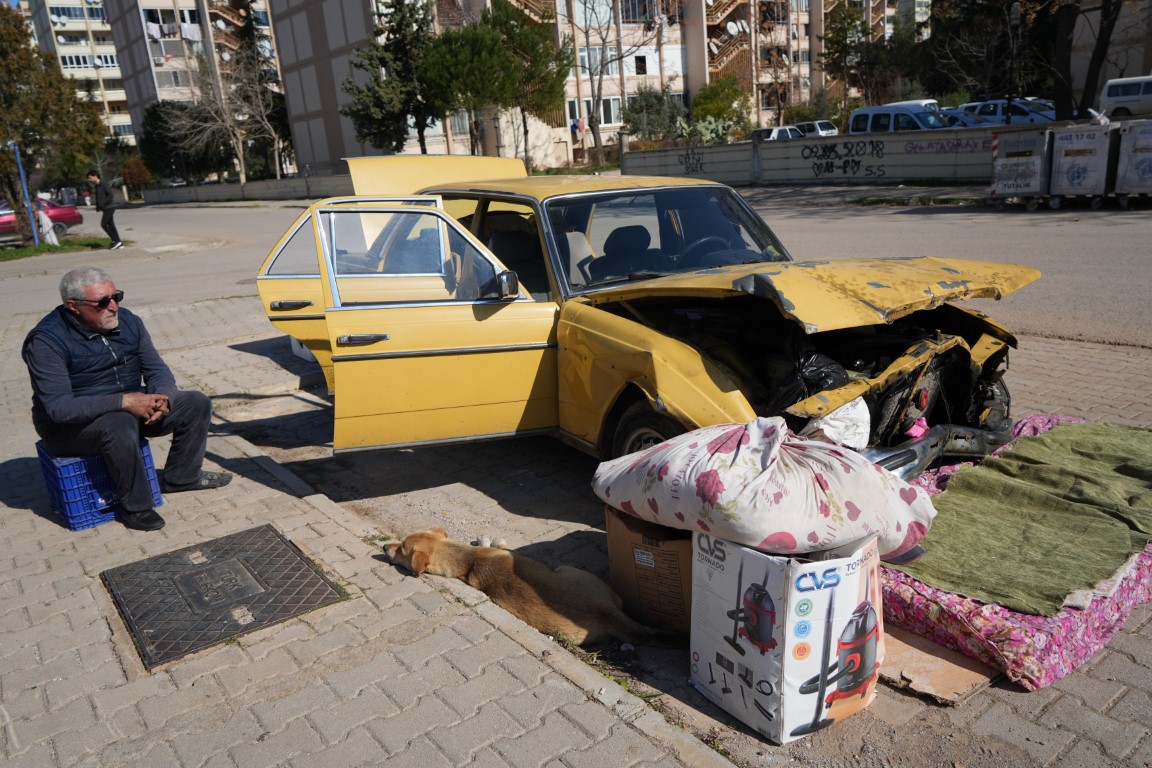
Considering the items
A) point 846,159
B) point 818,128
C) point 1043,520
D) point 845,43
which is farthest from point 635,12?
point 1043,520

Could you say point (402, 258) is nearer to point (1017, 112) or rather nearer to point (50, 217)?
point (50, 217)

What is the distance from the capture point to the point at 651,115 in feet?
162

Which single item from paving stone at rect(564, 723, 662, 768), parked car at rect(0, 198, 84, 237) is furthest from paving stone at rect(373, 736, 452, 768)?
parked car at rect(0, 198, 84, 237)

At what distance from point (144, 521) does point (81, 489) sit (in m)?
0.42

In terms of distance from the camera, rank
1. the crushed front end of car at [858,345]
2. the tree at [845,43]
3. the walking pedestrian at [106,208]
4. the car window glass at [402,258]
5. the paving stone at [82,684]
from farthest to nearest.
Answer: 1. the tree at [845,43]
2. the walking pedestrian at [106,208]
3. the car window glass at [402,258]
4. the crushed front end of car at [858,345]
5. the paving stone at [82,684]

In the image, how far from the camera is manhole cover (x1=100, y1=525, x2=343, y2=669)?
12.5 ft

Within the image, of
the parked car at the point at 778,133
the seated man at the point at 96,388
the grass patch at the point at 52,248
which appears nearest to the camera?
the seated man at the point at 96,388

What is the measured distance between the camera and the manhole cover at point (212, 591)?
3811mm

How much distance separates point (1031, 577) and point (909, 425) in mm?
1078

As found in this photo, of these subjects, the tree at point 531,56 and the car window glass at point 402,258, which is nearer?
the car window glass at point 402,258

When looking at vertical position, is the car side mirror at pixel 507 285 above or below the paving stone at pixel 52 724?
above

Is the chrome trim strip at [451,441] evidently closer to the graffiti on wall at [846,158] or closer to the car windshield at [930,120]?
the graffiti on wall at [846,158]

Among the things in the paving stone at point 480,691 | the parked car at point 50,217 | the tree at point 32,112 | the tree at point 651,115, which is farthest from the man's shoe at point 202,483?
the tree at point 651,115

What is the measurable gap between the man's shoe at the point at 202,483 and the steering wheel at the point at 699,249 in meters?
3.35
